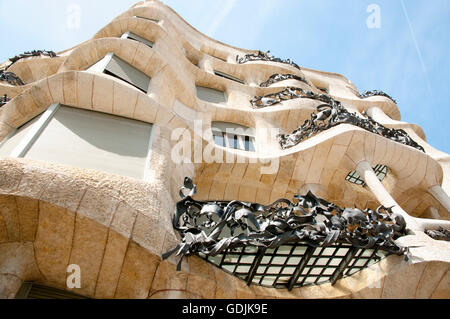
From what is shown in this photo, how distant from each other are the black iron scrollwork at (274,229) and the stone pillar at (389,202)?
2.99ft

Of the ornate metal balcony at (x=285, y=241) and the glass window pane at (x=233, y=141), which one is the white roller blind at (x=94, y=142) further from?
the glass window pane at (x=233, y=141)

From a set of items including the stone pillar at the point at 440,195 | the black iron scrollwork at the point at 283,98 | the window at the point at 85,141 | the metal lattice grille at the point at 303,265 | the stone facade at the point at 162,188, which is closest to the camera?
the stone facade at the point at 162,188

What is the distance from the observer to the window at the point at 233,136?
1115cm

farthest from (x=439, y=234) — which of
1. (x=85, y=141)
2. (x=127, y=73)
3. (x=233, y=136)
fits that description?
(x=127, y=73)

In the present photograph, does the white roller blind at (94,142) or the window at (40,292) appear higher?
the white roller blind at (94,142)

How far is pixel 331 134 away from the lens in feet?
31.5

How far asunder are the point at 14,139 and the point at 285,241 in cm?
552

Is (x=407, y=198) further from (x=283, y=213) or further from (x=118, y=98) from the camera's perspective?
(x=118, y=98)

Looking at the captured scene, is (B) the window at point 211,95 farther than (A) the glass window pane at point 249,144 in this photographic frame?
Yes

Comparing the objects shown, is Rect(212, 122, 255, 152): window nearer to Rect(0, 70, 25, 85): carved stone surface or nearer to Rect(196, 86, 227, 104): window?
Rect(196, 86, 227, 104): window

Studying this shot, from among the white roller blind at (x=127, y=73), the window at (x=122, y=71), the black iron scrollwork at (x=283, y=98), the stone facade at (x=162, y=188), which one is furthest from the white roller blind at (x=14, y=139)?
the black iron scrollwork at (x=283, y=98)

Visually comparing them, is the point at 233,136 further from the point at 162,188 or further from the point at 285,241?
the point at 285,241

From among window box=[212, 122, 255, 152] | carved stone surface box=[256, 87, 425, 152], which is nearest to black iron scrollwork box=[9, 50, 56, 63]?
window box=[212, 122, 255, 152]
